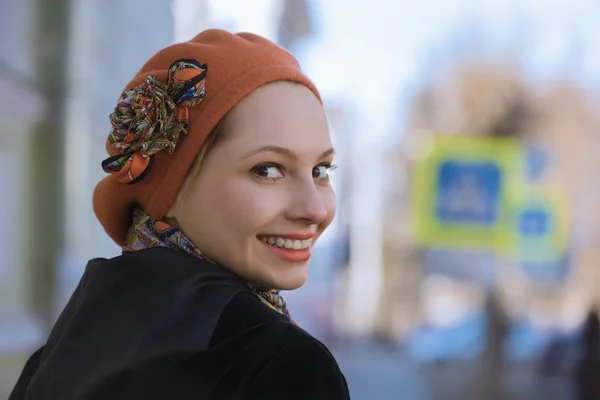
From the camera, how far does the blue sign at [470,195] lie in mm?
5180

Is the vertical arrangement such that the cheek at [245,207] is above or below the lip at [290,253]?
above

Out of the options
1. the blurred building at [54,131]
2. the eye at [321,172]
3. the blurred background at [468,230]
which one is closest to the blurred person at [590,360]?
the blurred background at [468,230]

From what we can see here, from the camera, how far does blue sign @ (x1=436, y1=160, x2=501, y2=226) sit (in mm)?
5180

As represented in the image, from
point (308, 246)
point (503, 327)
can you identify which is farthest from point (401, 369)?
point (308, 246)

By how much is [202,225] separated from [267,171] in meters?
0.11

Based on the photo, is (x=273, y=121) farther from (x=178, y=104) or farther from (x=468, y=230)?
(x=468, y=230)

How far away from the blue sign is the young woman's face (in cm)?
436

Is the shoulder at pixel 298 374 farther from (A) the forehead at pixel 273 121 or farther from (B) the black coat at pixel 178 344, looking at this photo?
(A) the forehead at pixel 273 121

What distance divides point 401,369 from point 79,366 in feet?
16.7

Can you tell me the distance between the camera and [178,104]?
3.13 ft

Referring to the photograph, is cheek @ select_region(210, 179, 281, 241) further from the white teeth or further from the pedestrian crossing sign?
the pedestrian crossing sign

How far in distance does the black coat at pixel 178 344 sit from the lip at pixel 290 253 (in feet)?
0.22

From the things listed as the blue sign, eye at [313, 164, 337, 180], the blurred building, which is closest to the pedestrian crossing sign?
the blue sign

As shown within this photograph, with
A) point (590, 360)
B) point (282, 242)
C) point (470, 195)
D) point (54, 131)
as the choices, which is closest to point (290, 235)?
point (282, 242)
